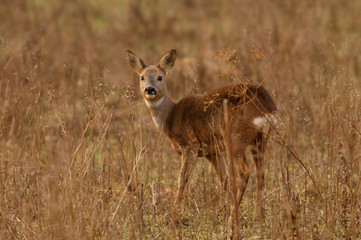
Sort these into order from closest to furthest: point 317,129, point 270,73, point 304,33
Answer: point 317,129 → point 270,73 → point 304,33

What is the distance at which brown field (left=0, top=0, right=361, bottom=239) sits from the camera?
14.0 ft

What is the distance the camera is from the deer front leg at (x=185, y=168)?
5383 mm

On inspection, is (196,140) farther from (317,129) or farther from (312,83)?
(312,83)

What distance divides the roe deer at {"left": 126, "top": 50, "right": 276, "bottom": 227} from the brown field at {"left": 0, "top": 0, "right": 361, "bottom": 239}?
16 cm

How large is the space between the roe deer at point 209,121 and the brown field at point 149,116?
0.51ft

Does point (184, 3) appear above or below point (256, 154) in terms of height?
above

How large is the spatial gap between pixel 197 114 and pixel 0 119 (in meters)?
1.72

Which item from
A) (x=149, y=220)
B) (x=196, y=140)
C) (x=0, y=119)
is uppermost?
(x=0, y=119)

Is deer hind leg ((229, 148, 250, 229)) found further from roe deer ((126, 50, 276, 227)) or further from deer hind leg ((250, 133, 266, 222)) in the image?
deer hind leg ((250, 133, 266, 222))

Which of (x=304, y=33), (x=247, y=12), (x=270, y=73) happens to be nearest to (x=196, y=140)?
(x=270, y=73)

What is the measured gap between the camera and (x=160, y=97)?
602cm

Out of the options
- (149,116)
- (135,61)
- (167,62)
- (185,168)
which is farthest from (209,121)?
(149,116)

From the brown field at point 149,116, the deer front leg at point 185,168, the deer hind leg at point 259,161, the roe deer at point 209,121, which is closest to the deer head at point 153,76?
the roe deer at point 209,121

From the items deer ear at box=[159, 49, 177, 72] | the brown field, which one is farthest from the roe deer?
the brown field
